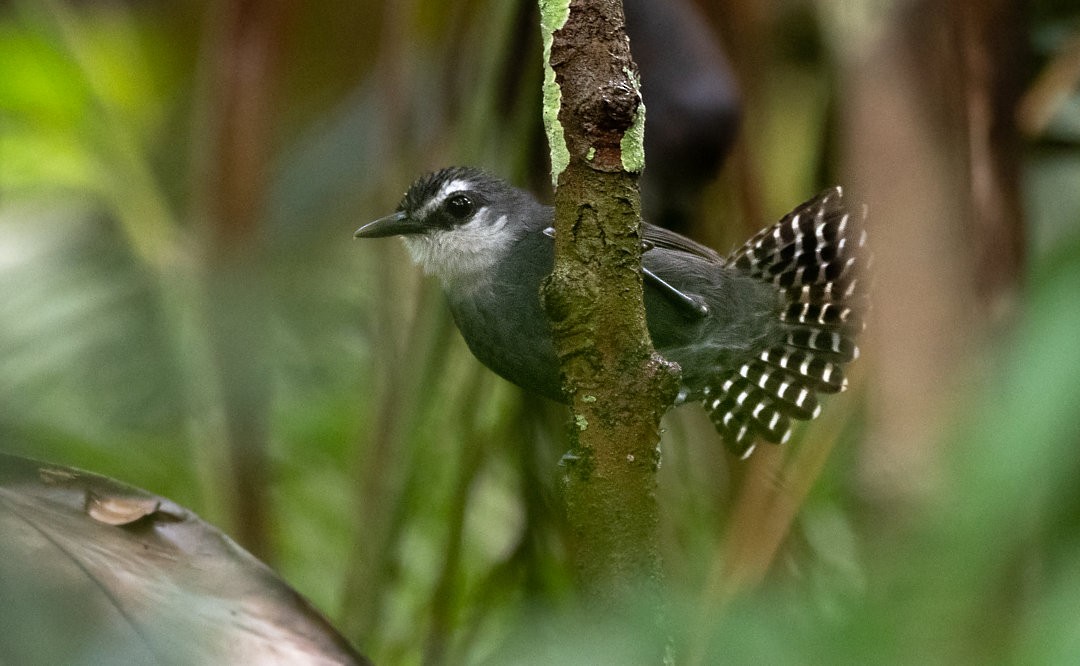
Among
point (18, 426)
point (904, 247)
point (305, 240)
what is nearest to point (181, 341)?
point (305, 240)

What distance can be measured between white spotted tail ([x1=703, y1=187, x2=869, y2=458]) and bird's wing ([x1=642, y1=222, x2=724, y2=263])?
0.23 meters

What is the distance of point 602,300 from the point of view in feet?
5.31

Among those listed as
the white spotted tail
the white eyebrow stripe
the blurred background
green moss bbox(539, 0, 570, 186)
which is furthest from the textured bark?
the white spotted tail

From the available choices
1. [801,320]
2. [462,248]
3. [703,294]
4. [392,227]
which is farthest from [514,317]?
[801,320]

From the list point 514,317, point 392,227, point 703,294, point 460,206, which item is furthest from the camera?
point 703,294

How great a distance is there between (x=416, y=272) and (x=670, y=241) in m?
1.27

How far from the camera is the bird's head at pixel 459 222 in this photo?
10.1 feet

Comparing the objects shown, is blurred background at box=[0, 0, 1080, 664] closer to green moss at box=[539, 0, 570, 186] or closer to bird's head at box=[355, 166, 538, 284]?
bird's head at box=[355, 166, 538, 284]

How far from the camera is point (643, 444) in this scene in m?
1.62

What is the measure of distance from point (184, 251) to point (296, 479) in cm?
89

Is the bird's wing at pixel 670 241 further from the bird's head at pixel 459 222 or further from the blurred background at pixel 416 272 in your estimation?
the bird's head at pixel 459 222

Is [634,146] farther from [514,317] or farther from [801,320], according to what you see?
[801,320]

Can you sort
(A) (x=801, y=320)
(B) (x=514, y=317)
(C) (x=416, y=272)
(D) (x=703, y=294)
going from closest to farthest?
1. (B) (x=514, y=317)
2. (D) (x=703, y=294)
3. (A) (x=801, y=320)
4. (C) (x=416, y=272)

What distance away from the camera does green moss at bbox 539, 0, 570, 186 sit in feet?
5.07
